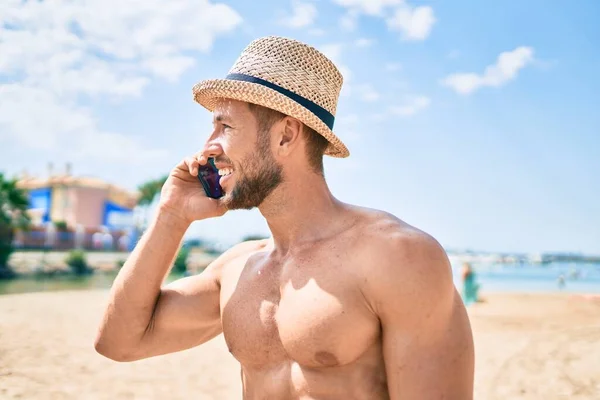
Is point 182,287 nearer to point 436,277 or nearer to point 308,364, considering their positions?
point 308,364

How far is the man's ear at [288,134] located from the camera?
215cm

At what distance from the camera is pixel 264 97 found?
79.6 inches

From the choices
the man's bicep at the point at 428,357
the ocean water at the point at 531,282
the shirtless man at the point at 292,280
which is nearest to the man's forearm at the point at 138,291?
the shirtless man at the point at 292,280

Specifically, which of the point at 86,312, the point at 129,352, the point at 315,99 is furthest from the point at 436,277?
the point at 86,312

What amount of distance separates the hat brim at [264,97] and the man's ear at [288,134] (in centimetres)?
7

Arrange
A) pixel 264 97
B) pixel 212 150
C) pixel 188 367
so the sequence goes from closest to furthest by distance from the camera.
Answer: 1. pixel 264 97
2. pixel 212 150
3. pixel 188 367

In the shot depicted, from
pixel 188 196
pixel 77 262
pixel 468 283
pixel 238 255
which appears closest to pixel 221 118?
pixel 188 196

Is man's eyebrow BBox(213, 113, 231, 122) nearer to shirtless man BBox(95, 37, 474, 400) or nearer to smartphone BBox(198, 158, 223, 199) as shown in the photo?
shirtless man BBox(95, 37, 474, 400)

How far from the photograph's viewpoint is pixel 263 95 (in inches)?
79.4

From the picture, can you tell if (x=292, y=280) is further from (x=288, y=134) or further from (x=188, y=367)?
(x=188, y=367)

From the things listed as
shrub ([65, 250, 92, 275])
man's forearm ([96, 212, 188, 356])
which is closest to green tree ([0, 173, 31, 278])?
shrub ([65, 250, 92, 275])

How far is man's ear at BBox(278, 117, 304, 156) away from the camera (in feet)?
7.06

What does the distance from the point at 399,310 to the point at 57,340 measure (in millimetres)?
10326

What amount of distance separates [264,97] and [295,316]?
84cm
